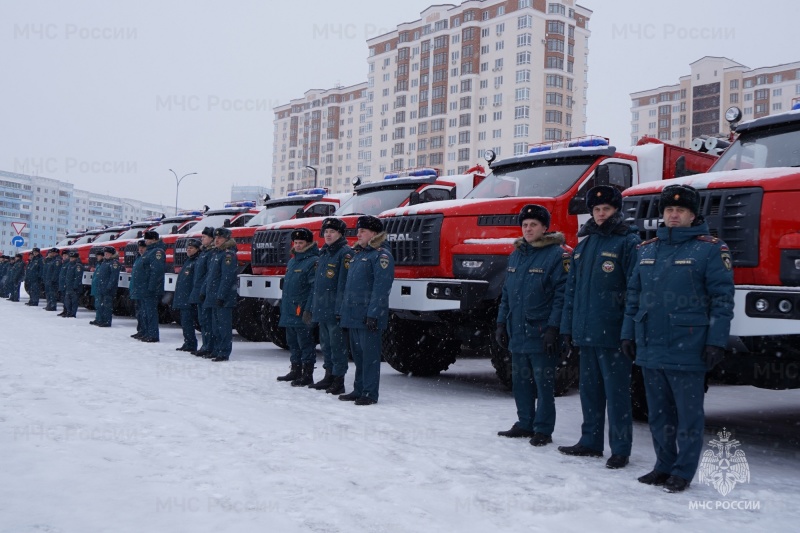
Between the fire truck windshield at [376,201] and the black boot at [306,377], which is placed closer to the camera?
the black boot at [306,377]

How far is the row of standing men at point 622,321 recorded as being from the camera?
14.8ft

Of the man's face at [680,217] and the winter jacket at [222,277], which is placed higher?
the man's face at [680,217]

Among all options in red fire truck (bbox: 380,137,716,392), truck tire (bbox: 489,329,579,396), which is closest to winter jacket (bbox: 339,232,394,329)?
red fire truck (bbox: 380,137,716,392)

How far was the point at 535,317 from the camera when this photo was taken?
5777mm

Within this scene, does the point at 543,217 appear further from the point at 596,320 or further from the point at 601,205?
the point at 596,320

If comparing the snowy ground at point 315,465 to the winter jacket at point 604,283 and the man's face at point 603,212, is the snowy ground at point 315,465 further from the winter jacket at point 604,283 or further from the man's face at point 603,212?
the man's face at point 603,212

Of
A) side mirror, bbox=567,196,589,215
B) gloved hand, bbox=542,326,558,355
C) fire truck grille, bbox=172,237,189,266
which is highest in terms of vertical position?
side mirror, bbox=567,196,589,215

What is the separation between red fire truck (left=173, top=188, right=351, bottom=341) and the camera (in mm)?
12227

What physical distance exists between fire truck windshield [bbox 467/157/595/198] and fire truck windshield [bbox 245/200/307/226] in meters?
4.85

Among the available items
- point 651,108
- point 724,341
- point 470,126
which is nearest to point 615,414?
point 724,341

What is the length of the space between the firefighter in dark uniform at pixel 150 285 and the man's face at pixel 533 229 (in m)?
8.14

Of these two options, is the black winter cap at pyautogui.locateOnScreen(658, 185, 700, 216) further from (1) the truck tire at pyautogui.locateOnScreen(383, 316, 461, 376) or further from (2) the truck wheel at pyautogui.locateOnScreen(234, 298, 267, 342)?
(2) the truck wheel at pyautogui.locateOnScreen(234, 298, 267, 342)

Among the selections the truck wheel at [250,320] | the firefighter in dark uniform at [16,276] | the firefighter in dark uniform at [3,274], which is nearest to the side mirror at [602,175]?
the truck wheel at [250,320]

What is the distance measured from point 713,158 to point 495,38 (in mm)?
65124
